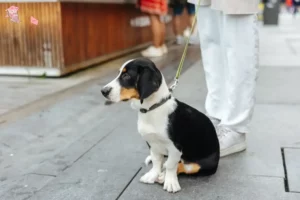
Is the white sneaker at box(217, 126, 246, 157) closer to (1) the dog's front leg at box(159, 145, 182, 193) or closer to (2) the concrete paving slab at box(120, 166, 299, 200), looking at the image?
(2) the concrete paving slab at box(120, 166, 299, 200)

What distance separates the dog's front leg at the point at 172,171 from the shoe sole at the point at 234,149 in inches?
23.0

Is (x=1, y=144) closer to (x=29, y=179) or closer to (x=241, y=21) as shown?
(x=29, y=179)

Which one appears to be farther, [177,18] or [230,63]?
[177,18]

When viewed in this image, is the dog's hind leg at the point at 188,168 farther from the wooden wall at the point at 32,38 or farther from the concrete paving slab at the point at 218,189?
the wooden wall at the point at 32,38

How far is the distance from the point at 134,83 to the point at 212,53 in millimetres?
997

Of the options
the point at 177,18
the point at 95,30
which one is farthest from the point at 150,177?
the point at 177,18

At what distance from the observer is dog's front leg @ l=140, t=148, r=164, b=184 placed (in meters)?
2.55

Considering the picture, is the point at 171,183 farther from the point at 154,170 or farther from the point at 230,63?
the point at 230,63

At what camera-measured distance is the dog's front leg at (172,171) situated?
239 centimetres

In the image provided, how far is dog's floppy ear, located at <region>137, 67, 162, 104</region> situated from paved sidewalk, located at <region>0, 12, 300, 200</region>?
1.78ft

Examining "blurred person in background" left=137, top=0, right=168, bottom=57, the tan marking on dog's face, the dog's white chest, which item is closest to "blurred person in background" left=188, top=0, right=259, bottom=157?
the dog's white chest

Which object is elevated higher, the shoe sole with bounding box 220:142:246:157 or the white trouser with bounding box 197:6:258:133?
the white trouser with bounding box 197:6:258:133

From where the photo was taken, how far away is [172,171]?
2.45 m

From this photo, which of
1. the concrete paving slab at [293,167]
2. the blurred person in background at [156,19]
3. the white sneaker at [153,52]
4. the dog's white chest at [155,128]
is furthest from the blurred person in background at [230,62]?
the white sneaker at [153,52]
